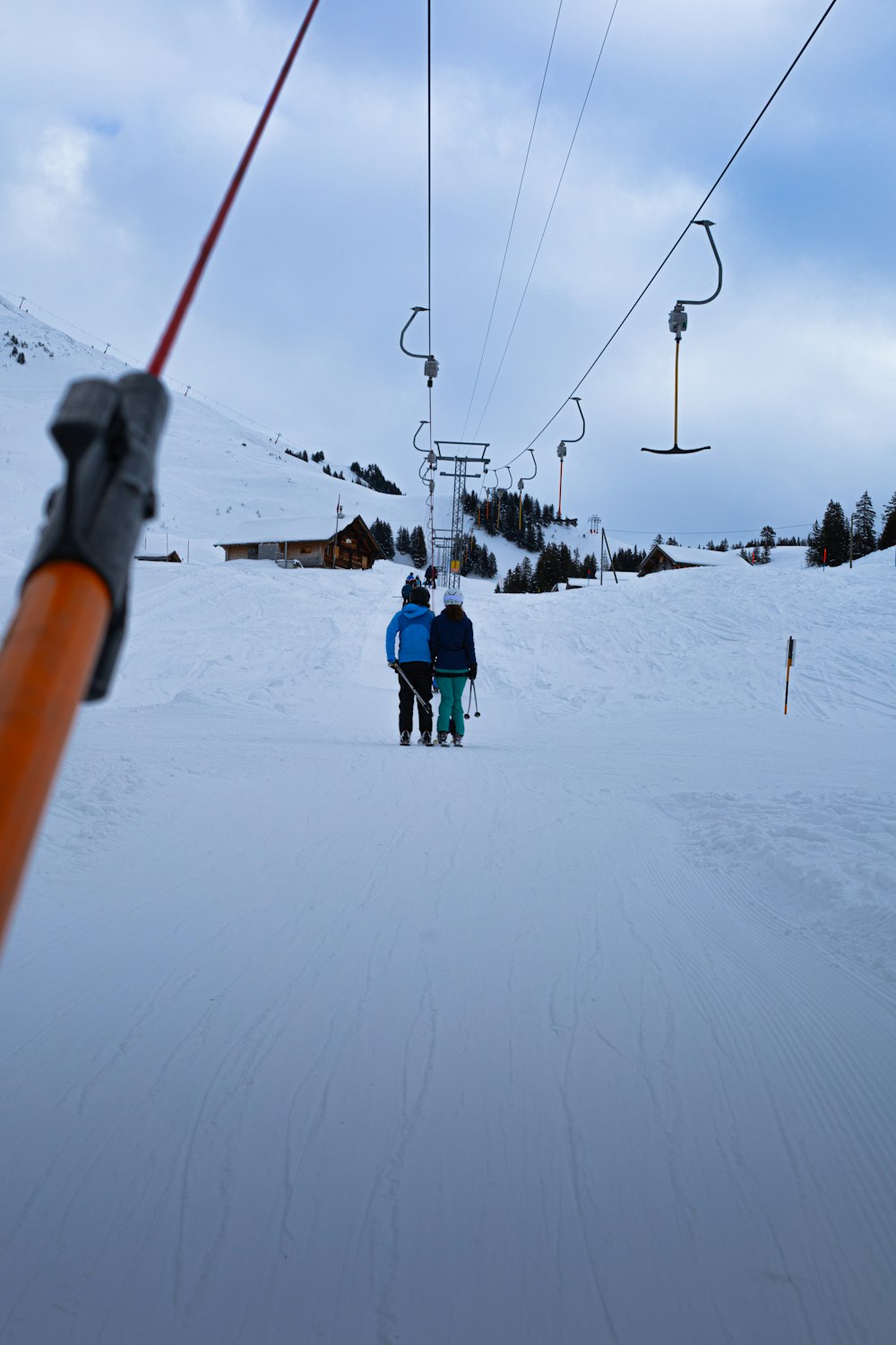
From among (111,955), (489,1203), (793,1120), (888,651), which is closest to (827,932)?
(793,1120)

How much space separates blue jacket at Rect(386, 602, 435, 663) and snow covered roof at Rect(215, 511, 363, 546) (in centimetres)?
4919

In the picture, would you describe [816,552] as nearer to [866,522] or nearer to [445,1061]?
[866,522]

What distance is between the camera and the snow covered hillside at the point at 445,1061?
2082mm

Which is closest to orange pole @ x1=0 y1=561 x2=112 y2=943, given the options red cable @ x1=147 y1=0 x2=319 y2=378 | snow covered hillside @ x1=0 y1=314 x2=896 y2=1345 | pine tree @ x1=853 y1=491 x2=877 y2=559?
red cable @ x1=147 y1=0 x2=319 y2=378

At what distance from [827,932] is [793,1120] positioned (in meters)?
2.06

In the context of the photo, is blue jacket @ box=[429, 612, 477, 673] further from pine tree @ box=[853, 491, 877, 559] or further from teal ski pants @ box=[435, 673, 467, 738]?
pine tree @ box=[853, 491, 877, 559]

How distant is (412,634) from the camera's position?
1218 centimetres

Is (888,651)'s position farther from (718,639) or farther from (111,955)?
(111,955)

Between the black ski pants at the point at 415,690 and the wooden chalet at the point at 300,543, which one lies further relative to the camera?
the wooden chalet at the point at 300,543

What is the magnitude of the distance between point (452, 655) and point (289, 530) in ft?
173

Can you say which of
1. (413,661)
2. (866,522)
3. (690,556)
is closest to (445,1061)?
(413,661)

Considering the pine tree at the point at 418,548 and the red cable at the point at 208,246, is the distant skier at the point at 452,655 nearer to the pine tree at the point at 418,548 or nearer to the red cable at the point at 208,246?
the red cable at the point at 208,246

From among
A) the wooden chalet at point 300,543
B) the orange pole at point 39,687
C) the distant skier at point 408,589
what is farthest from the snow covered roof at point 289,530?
the orange pole at point 39,687

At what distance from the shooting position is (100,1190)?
236 cm
